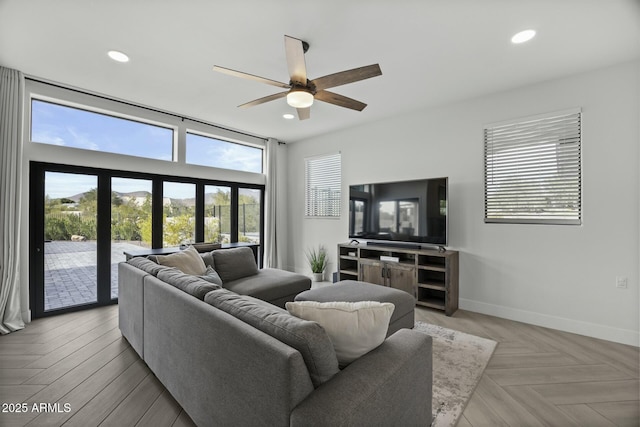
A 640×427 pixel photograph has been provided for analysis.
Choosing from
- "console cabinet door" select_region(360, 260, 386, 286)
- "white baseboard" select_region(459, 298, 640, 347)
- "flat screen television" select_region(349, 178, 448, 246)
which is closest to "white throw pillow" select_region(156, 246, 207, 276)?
"console cabinet door" select_region(360, 260, 386, 286)

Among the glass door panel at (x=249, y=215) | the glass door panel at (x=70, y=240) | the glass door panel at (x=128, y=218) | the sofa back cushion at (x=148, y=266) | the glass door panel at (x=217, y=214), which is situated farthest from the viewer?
the glass door panel at (x=249, y=215)

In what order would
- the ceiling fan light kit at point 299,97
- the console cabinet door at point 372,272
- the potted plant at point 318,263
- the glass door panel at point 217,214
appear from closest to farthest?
the ceiling fan light kit at point 299,97 < the console cabinet door at point 372,272 < the glass door panel at point 217,214 < the potted plant at point 318,263

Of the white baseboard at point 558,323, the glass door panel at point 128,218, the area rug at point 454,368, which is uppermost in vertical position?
the glass door panel at point 128,218

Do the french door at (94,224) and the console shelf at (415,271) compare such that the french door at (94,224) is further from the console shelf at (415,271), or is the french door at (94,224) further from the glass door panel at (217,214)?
the console shelf at (415,271)

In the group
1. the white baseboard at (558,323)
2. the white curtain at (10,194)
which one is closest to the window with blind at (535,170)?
the white baseboard at (558,323)

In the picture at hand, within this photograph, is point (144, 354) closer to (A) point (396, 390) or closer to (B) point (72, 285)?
(A) point (396, 390)

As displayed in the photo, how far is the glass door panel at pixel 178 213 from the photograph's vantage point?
14.0 feet

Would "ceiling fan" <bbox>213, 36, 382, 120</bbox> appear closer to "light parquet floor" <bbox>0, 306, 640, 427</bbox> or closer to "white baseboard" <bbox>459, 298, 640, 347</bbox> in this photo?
"light parquet floor" <bbox>0, 306, 640, 427</bbox>

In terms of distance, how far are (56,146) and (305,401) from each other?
412 centimetres

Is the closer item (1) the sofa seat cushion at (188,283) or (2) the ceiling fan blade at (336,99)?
(1) the sofa seat cushion at (188,283)

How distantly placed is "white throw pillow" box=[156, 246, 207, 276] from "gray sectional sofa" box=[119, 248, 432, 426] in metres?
0.76

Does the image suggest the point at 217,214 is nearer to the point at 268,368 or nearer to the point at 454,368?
the point at 454,368

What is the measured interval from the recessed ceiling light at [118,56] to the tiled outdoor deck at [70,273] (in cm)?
228

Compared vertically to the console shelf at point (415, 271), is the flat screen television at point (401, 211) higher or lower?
higher
